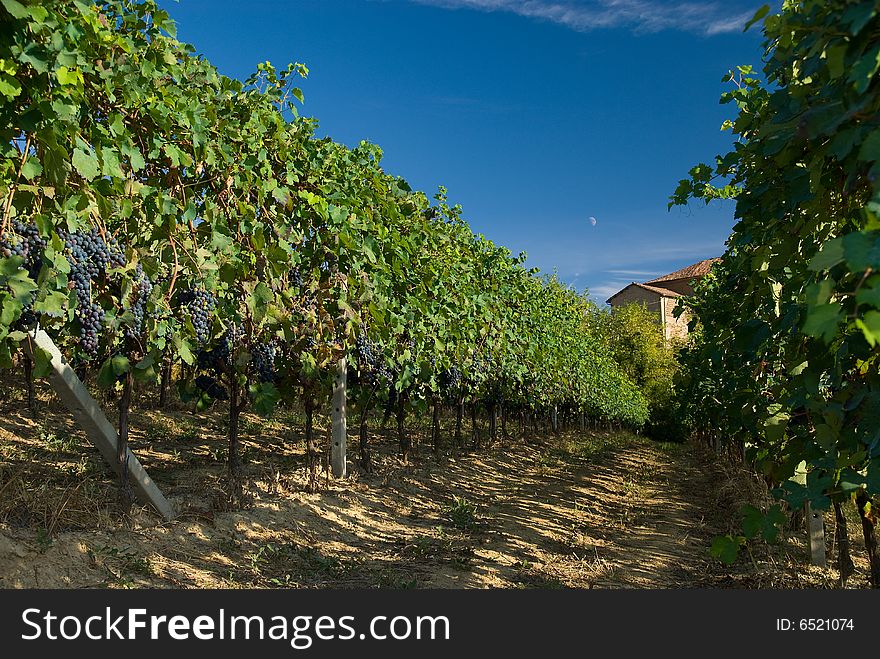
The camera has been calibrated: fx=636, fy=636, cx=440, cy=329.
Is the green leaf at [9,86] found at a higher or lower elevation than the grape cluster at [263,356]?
higher

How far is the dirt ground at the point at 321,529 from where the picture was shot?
16.8ft

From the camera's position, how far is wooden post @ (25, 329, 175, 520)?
4711 mm

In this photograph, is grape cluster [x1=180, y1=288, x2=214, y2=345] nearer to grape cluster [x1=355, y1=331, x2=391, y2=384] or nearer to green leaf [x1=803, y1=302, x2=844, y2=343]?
grape cluster [x1=355, y1=331, x2=391, y2=384]

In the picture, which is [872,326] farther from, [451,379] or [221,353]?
[451,379]

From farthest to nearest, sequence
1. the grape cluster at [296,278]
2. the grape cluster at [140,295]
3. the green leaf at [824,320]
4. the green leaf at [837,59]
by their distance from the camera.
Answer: the grape cluster at [296,278] → the grape cluster at [140,295] → the green leaf at [837,59] → the green leaf at [824,320]

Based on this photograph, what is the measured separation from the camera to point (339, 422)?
28.0ft

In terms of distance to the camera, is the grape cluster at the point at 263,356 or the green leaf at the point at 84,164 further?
the grape cluster at the point at 263,356

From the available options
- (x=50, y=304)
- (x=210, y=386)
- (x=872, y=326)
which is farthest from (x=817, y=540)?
(x=50, y=304)

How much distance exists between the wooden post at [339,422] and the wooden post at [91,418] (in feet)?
9.03

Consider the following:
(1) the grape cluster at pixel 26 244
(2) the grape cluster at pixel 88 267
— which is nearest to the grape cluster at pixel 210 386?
(2) the grape cluster at pixel 88 267

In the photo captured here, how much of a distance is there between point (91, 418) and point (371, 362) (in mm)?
3914

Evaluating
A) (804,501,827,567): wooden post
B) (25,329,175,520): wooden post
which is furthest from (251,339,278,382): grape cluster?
(804,501,827,567): wooden post

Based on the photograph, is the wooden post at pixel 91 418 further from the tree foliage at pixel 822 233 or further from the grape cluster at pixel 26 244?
the tree foliage at pixel 822 233

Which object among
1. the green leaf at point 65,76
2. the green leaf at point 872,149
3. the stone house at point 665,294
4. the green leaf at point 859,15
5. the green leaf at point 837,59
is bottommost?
the green leaf at point 872,149
